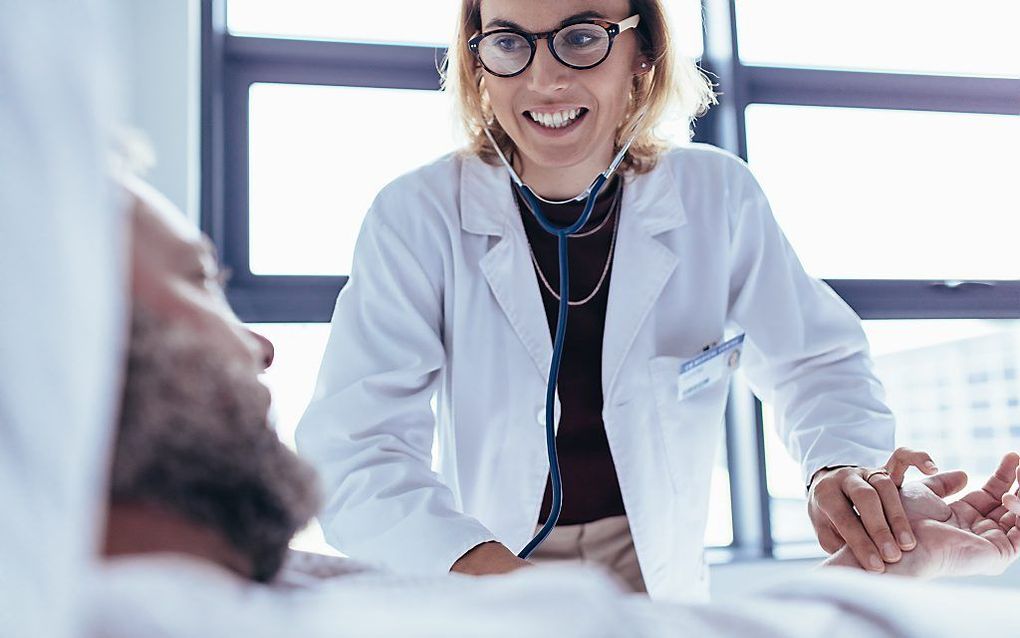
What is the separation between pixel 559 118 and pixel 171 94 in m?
1.05

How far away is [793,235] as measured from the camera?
265cm

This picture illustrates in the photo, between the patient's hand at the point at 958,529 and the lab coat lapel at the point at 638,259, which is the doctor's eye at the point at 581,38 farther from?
the patient's hand at the point at 958,529

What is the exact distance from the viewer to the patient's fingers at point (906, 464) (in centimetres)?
111

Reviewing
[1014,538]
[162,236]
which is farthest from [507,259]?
[162,236]

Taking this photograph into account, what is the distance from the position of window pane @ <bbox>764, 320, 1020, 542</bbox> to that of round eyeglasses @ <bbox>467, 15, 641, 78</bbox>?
5.39ft

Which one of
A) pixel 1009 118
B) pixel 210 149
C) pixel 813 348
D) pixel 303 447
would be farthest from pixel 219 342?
pixel 1009 118

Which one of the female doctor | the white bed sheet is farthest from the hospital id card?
the white bed sheet

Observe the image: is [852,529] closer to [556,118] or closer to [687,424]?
[687,424]

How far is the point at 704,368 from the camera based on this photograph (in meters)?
1.43

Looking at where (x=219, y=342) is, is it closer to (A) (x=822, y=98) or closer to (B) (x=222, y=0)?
(B) (x=222, y=0)

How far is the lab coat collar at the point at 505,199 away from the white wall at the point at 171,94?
790mm

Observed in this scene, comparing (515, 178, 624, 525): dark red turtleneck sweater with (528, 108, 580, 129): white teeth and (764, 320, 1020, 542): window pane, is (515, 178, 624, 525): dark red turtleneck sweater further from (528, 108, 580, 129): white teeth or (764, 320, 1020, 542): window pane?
(764, 320, 1020, 542): window pane

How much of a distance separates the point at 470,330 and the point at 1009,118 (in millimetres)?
2291

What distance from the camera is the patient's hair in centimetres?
43
